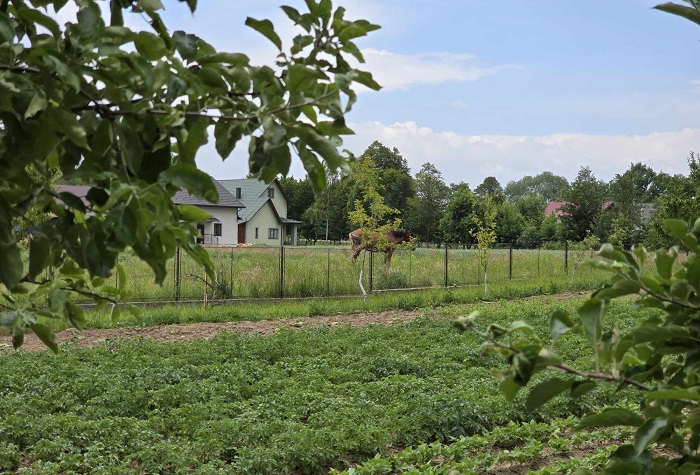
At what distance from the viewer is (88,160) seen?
1.32 m

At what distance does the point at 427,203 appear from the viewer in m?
58.2

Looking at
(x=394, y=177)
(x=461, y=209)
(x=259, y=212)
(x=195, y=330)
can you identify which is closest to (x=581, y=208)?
(x=461, y=209)

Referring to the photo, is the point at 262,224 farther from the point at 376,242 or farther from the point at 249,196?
the point at 376,242

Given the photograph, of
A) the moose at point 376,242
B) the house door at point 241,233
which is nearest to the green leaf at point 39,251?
the moose at point 376,242

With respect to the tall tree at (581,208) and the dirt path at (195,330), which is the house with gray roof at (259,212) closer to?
the tall tree at (581,208)

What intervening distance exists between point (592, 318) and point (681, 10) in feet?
2.18

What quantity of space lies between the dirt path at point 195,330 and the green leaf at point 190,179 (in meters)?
9.53

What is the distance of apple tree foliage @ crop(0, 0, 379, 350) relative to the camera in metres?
1.19

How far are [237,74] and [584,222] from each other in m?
45.8

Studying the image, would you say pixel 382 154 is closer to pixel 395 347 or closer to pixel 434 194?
pixel 434 194

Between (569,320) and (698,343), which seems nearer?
(569,320)

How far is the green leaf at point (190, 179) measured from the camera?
1.16m

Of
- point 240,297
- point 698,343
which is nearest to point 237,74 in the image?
point 698,343

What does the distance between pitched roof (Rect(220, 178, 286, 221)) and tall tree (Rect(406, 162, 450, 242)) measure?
40.1 ft
